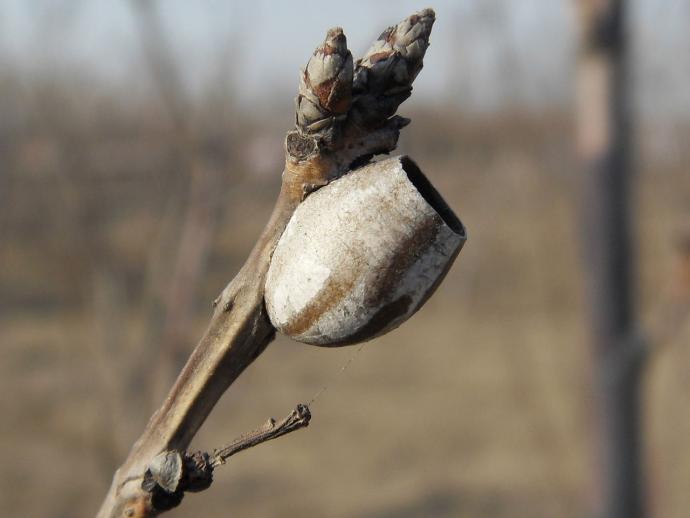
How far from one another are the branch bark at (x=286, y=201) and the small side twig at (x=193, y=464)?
1 centimetres

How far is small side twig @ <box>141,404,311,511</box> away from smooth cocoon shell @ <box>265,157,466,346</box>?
0.09 meters

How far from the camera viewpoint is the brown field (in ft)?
10.8

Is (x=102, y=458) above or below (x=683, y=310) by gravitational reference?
below

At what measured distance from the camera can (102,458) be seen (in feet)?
11.6

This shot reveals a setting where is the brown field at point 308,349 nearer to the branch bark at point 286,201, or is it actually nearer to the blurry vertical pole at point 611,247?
the blurry vertical pole at point 611,247

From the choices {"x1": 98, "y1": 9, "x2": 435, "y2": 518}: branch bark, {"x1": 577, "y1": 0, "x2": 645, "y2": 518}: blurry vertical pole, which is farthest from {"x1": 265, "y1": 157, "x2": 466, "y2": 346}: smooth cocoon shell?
{"x1": 577, "y1": 0, "x2": 645, "y2": 518}: blurry vertical pole

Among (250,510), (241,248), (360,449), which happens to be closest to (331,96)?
(250,510)

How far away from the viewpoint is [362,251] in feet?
2.30

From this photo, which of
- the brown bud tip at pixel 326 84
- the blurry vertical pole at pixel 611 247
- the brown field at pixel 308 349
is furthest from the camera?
the brown field at pixel 308 349

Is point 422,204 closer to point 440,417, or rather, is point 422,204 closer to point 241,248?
point 440,417

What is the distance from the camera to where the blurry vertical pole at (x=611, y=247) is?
2.35m

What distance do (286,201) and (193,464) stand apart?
24cm

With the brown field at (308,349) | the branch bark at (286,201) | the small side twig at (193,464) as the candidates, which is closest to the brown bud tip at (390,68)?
the branch bark at (286,201)

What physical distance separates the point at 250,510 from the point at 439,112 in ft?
16.0
